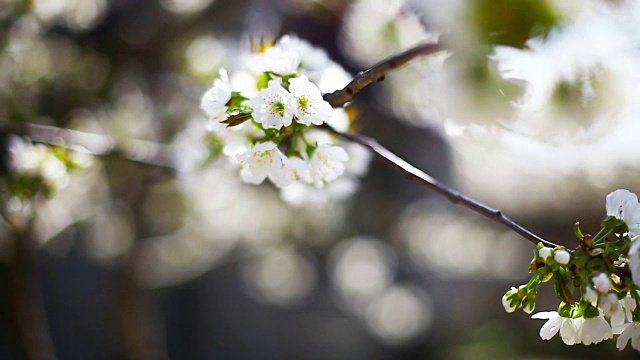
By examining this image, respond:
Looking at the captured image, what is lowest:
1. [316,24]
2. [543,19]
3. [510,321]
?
[543,19]

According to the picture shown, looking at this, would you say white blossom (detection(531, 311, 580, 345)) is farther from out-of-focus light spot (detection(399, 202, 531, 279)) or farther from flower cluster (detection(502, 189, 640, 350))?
out-of-focus light spot (detection(399, 202, 531, 279))

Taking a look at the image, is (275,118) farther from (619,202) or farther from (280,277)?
(280,277)

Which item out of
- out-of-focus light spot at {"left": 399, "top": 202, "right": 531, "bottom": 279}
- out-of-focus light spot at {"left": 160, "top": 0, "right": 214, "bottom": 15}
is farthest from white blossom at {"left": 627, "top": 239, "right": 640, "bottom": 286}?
out-of-focus light spot at {"left": 399, "top": 202, "right": 531, "bottom": 279}

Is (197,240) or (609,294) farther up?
(609,294)

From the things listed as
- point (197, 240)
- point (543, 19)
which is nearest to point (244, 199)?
point (197, 240)

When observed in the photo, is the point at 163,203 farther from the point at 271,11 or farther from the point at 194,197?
the point at 271,11

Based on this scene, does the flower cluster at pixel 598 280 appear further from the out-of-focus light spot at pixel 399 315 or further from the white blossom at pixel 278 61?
the out-of-focus light spot at pixel 399 315
